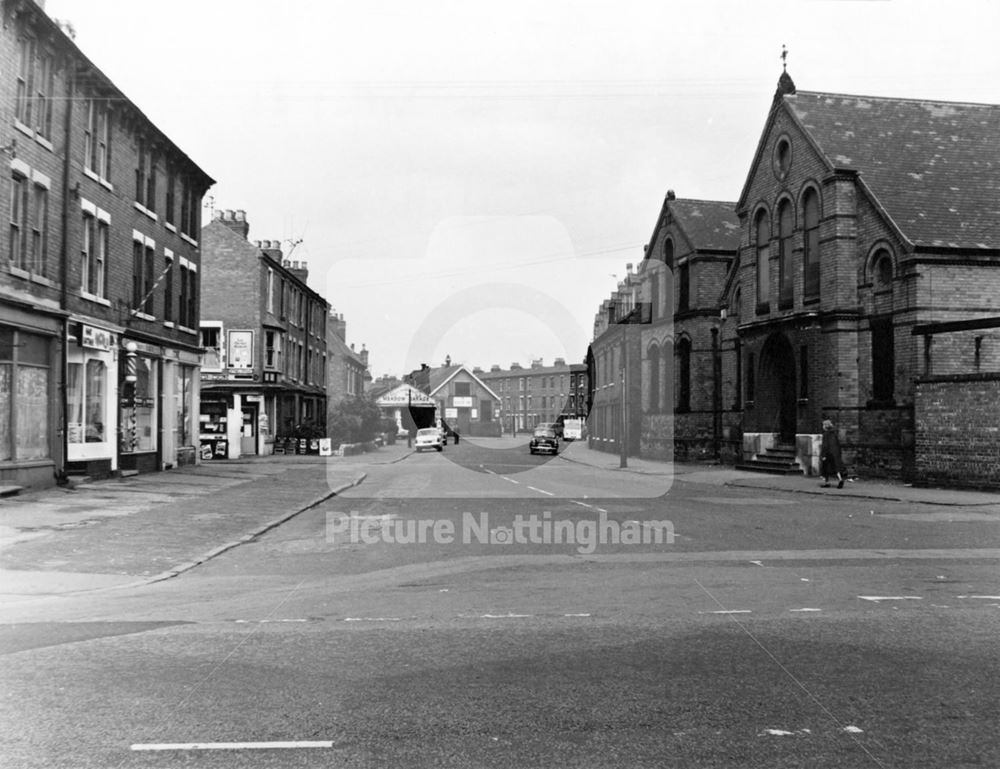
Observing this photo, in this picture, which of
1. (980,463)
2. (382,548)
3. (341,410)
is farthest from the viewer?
(341,410)

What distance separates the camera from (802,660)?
6723 millimetres

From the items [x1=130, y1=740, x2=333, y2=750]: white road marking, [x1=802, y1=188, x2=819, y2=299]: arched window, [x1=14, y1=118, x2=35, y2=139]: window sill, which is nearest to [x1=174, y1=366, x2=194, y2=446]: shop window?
[x1=14, y1=118, x2=35, y2=139]: window sill

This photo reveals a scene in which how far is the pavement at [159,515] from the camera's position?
1162cm

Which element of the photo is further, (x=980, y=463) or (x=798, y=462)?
(x=798, y=462)

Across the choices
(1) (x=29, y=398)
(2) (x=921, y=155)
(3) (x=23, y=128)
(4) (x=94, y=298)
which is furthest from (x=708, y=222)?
(1) (x=29, y=398)

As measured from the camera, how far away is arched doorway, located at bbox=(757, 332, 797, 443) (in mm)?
33562

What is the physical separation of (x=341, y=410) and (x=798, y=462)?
3068 cm

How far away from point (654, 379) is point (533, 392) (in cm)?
7680

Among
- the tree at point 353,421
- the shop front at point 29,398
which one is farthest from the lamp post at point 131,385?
the tree at point 353,421

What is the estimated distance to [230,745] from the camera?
497 centimetres

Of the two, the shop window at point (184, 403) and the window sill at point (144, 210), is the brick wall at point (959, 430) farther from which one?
the shop window at point (184, 403)

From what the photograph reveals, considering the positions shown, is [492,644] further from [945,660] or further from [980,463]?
[980,463]

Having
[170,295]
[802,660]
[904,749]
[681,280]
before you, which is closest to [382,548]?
[802,660]

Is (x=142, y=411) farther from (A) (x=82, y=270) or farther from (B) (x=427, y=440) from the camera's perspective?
(B) (x=427, y=440)
